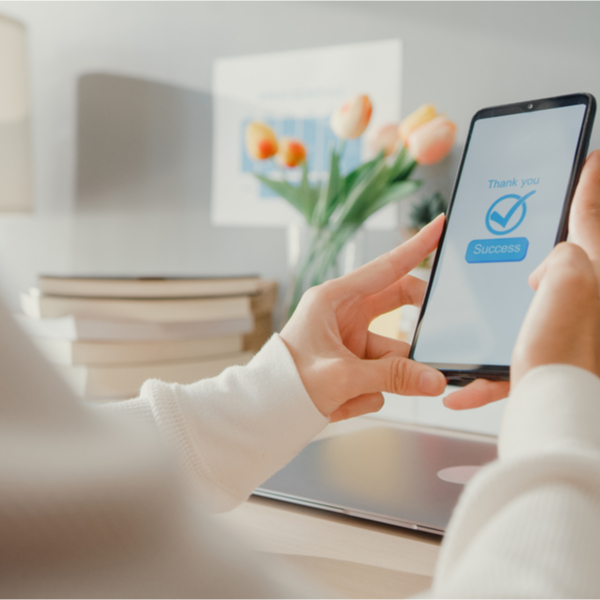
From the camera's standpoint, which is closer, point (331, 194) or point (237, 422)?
point (237, 422)

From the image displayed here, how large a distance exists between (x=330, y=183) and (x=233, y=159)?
0.23 meters

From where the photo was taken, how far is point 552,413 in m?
0.22

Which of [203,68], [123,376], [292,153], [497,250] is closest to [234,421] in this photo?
[497,250]

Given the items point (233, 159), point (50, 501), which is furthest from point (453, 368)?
point (233, 159)

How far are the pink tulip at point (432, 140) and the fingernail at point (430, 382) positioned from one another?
0.39m

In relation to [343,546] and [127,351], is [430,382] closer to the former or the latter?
[343,546]

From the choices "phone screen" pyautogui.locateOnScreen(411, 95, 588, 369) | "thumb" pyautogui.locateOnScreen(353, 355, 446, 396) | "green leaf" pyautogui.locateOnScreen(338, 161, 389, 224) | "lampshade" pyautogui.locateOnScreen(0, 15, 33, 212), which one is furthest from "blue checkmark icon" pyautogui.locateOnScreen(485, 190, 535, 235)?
"lampshade" pyautogui.locateOnScreen(0, 15, 33, 212)

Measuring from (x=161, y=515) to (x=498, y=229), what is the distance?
372mm

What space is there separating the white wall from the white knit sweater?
25.8 inches

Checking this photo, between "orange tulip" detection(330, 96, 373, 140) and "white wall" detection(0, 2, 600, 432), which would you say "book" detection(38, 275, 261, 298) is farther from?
"orange tulip" detection(330, 96, 373, 140)

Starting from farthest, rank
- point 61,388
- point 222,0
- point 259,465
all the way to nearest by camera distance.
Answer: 1. point 222,0
2. point 259,465
3. point 61,388

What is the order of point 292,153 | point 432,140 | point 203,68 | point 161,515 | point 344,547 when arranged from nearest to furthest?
point 161,515, point 344,547, point 432,140, point 292,153, point 203,68

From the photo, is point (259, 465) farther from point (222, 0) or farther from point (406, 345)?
point (222, 0)

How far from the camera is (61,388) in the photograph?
0.14 m
